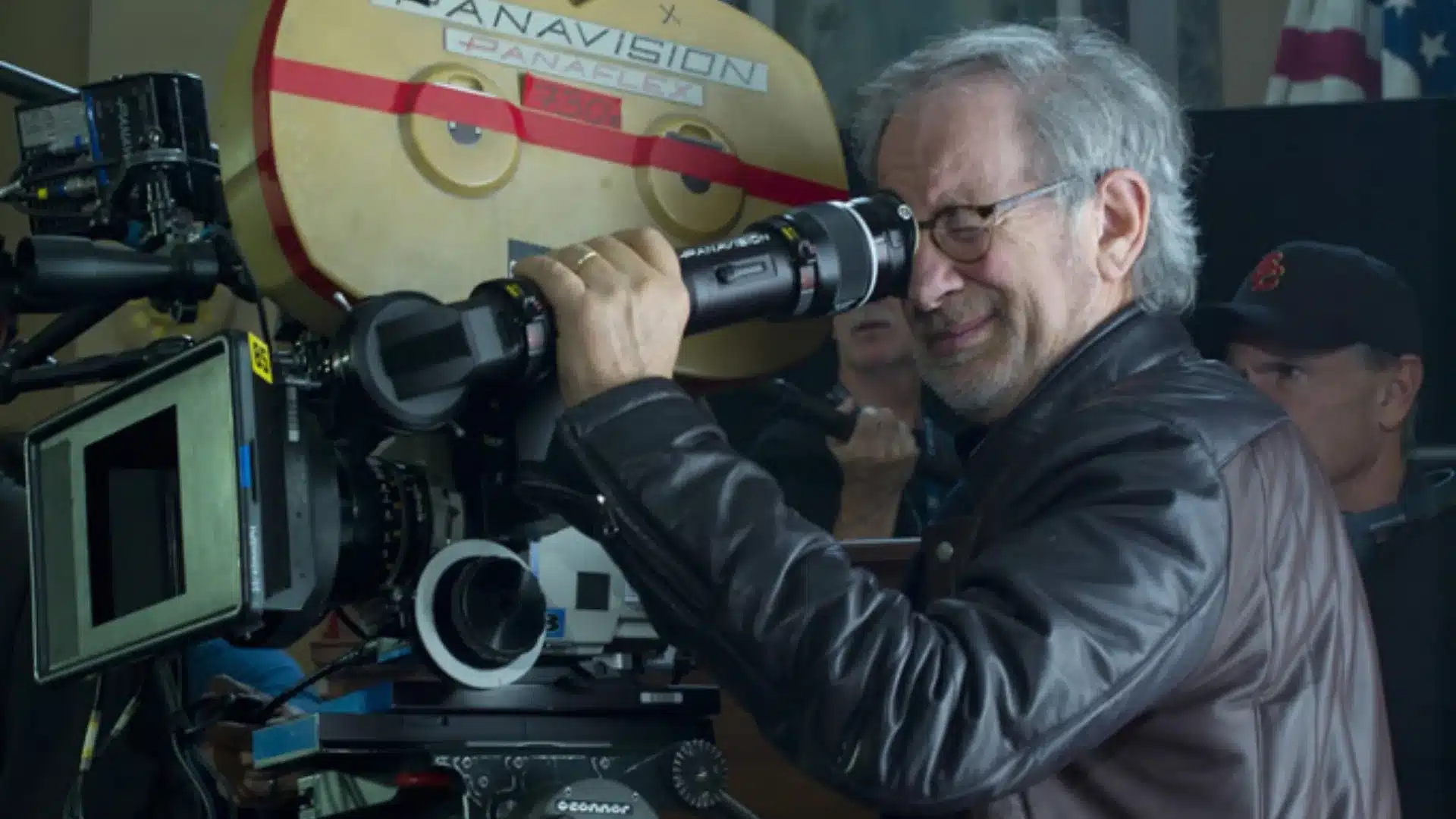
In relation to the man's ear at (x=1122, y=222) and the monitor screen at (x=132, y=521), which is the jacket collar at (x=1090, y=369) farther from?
the monitor screen at (x=132, y=521)

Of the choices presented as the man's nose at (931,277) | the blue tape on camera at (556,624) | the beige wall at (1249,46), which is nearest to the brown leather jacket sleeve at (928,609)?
the blue tape on camera at (556,624)

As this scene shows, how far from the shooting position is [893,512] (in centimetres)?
192

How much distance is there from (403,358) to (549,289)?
105 millimetres

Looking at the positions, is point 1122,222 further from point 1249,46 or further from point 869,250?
point 1249,46

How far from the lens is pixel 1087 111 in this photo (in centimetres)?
119

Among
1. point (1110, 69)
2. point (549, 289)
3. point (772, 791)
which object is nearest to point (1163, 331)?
point (1110, 69)

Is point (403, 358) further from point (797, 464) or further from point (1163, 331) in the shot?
point (797, 464)

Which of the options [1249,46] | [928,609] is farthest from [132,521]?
[1249,46]

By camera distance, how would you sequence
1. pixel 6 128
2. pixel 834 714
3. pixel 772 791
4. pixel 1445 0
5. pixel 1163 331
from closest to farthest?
pixel 834 714 < pixel 1163 331 < pixel 772 791 < pixel 1445 0 < pixel 6 128

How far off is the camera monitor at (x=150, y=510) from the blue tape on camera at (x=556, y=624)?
0.22 meters

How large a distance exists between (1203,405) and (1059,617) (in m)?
0.21

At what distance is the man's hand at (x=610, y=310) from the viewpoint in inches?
38.6

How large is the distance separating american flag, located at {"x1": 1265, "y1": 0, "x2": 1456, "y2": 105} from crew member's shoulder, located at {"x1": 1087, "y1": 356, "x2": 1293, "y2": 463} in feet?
3.85

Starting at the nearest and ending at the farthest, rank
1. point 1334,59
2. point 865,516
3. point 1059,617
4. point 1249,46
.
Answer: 1. point 1059,617
2. point 865,516
3. point 1334,59
4. point 1249,46
